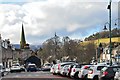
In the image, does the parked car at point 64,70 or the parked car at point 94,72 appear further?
the parked car at point 64,70

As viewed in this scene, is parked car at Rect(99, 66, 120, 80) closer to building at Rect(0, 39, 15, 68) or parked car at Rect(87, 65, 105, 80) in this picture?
parked car at Rect(87, 65, 105, 80)

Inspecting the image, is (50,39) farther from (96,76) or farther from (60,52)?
(96,76)

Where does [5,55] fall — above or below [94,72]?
above

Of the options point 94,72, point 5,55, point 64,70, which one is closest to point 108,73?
point 94,72

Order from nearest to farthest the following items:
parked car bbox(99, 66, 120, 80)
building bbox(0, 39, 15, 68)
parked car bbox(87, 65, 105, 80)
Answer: parked car bbox(99, 66, 120, 80), parked car bbox(87, 65, 105, 80), building bbox(0, 39, 15, 68)

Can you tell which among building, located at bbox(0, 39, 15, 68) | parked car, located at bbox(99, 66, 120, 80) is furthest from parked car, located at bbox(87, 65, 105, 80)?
building, located at bbox(0, 39, 15, 68)

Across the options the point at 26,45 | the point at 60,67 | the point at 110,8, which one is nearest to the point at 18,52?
the point at 26,45

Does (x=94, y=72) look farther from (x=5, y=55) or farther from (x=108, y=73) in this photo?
(x=5, y=55)

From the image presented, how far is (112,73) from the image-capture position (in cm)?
2842

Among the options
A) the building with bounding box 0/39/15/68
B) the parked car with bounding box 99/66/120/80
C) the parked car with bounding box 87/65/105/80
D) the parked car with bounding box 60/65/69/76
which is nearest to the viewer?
the parked car with bounding box 99/66/120/80

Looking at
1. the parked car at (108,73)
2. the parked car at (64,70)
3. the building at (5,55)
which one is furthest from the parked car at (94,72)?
the building at (5,55)

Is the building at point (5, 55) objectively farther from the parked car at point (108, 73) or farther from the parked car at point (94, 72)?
the parked car at point (108, 73)

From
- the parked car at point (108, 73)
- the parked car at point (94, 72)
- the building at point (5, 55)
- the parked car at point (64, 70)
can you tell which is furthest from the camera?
the building at point (5, 55)

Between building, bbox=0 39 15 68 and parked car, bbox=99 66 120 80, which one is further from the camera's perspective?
building, bbox=0 39 15 68
